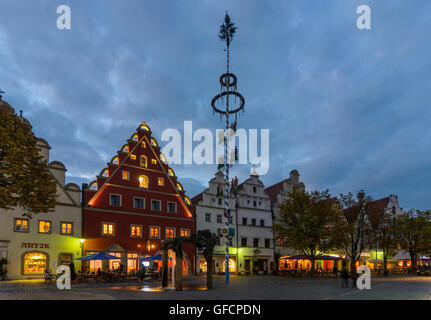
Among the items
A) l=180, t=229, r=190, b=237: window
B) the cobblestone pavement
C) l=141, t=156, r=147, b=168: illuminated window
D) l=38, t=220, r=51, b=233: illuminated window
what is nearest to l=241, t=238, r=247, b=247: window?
l=180, t=229, r=190, b=237: window

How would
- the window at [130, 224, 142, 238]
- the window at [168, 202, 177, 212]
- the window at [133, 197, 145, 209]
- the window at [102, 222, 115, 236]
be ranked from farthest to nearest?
the window at [168, 202, 177, 212] → the window at [133, 197, 145, 209] → the window at [130, 224, 142, 238] → the window at [102, 222, 115, 236]

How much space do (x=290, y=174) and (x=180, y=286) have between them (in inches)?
1584

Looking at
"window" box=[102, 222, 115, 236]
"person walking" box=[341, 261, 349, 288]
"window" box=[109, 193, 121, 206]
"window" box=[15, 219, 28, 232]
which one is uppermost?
"window" box=[109, 193, 121, 206]

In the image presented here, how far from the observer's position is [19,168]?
1769 cm

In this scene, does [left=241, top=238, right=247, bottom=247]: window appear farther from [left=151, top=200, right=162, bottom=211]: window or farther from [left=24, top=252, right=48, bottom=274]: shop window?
[left=24, top=252, right=48, bottom=274]: shop window

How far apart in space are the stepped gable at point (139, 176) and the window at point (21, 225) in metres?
6.25

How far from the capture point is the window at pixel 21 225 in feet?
111

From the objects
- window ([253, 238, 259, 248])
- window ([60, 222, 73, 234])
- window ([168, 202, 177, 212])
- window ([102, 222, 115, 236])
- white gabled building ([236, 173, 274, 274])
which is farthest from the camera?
window ([253, 238, 259, 248])

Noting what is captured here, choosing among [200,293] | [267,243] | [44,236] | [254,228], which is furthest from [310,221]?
[44,236]

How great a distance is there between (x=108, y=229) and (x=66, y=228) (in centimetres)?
457

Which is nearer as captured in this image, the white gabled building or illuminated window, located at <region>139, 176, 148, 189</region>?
illuminated window, located at <region>139, 176, 148, 189</region>

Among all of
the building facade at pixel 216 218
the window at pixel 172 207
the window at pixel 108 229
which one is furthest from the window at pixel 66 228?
the building facade at pixel 216 218

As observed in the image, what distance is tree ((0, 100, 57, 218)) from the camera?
1741 cm
